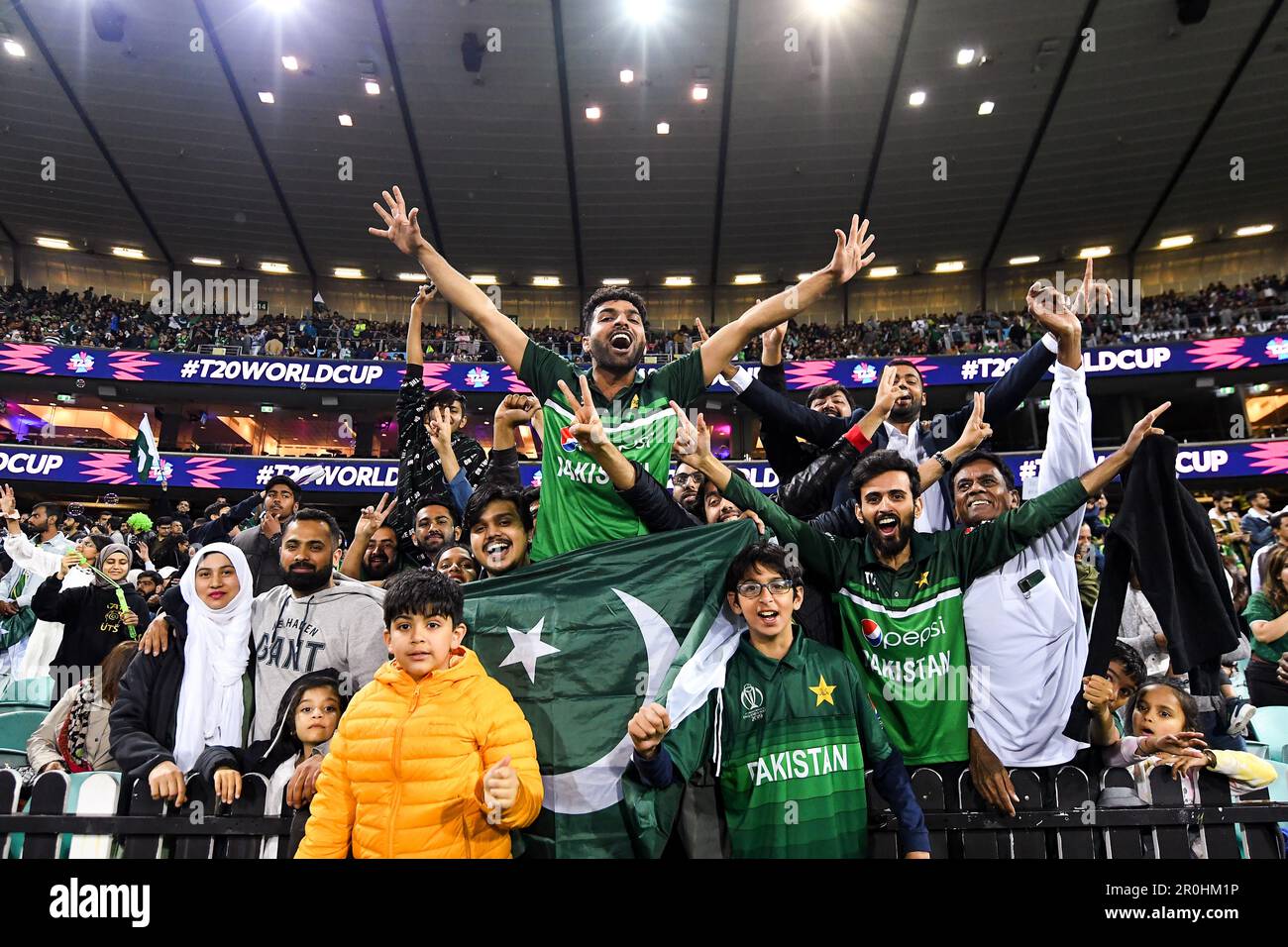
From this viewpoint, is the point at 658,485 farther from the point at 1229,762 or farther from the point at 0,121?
the point at 0,121

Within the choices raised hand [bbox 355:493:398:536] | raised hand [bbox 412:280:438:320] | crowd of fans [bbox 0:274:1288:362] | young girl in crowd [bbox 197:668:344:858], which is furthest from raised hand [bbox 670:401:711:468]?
crowd of fans [bbox 0:274:1288:362]

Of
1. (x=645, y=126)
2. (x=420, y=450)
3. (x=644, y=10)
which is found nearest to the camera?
(x=420, y=450)

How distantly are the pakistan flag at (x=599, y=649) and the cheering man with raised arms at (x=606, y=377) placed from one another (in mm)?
292

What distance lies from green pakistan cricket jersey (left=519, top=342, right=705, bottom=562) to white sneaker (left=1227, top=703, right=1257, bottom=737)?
333 cm

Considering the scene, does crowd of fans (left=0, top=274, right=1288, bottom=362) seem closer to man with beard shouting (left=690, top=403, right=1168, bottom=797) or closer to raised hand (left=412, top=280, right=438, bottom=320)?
raised hand (left=412, top=280, right=438, bottom=320)

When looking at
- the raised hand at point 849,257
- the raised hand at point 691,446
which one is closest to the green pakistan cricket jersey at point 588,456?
the raised hand at point 691,446

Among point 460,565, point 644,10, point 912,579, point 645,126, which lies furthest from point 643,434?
point 645,126

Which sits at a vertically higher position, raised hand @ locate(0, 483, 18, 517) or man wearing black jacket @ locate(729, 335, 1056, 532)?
raised hand @ locate(0, 483, 18, 517)

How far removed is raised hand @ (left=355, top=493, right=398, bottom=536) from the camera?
472 centimetres

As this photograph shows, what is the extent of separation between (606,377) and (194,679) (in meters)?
2.05

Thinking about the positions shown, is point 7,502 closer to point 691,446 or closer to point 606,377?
point 606,377

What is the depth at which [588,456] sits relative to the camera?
138 inches

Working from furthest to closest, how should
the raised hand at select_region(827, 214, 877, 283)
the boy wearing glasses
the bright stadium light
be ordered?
the bright stadium light, the raised hand at select_region(827, 214, 877, 283), the boy wearing glasses

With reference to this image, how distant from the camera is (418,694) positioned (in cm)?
265
